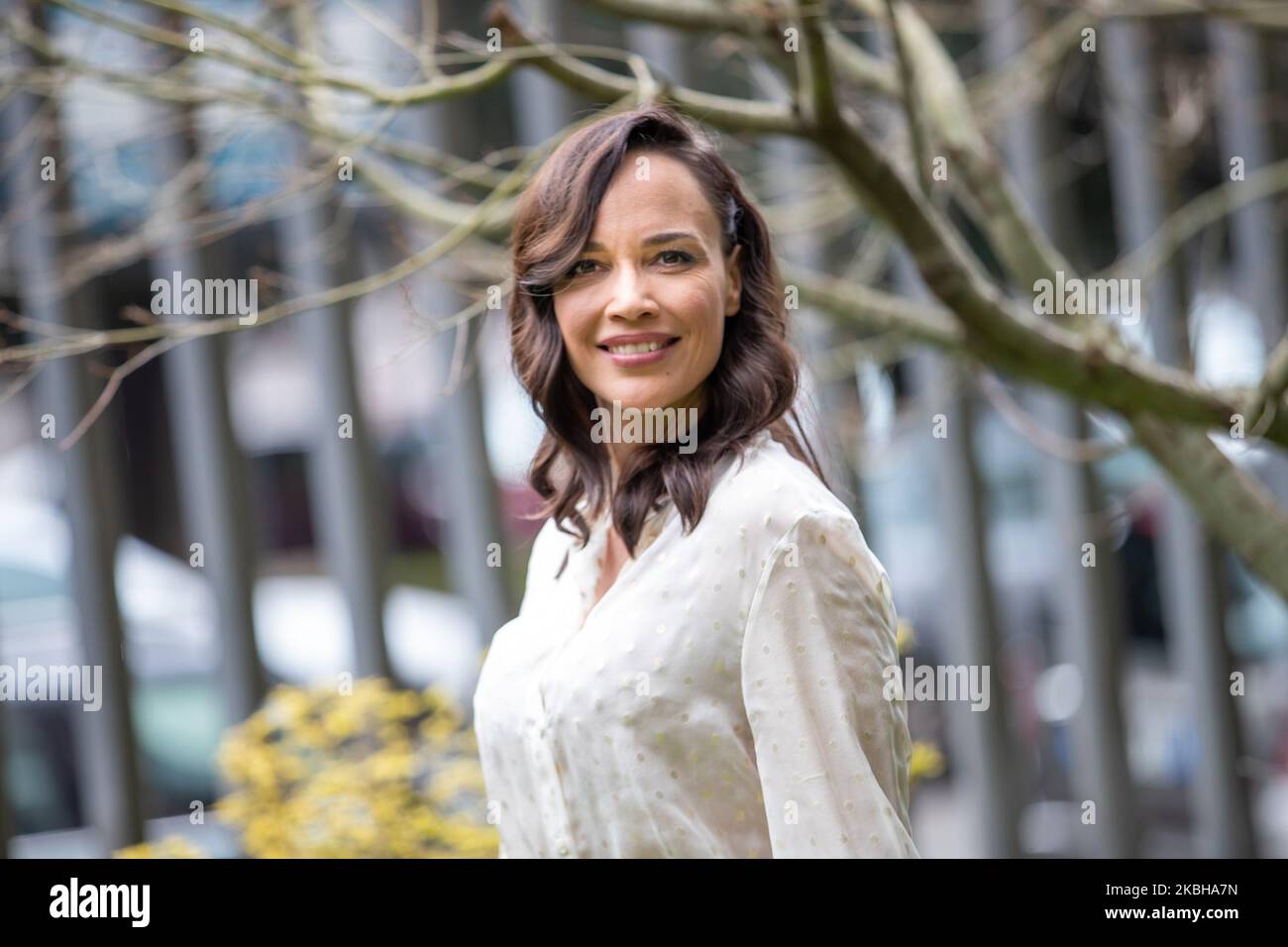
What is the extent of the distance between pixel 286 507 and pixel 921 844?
95.0 inches

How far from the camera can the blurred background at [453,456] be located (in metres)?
3.39

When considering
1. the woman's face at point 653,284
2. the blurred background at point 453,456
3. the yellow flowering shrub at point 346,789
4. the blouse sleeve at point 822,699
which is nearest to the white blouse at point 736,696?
the blouse sleeve at point 822,699

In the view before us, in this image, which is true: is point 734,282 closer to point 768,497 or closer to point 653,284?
point 653,284

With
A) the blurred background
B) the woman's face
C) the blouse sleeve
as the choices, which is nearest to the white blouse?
the blouse sleeve

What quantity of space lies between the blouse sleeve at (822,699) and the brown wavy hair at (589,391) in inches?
4.9

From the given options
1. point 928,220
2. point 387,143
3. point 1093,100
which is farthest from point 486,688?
point 1093,100

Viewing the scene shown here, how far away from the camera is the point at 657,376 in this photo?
4.79ft

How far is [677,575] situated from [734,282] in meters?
0.32

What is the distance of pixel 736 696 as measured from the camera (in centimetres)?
140

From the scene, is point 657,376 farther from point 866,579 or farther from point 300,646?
Answer: point 300,646

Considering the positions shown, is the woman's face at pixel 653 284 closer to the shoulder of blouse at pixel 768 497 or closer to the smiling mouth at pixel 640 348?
the smiling mouth at pixel 640 348

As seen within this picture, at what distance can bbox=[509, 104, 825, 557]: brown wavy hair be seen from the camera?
4.77ft

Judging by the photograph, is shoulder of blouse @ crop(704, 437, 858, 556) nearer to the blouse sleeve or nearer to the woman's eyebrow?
the blouse sleeve

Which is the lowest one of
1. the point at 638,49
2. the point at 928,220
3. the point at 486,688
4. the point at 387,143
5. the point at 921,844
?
the point at 921,844
